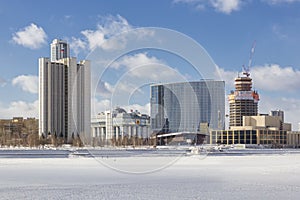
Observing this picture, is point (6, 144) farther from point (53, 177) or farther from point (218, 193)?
point (218, 193)

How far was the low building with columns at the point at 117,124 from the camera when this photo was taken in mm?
23938

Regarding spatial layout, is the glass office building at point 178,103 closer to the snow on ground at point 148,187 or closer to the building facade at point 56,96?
the snow on ground at point 148,187

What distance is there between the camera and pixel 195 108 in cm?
2508

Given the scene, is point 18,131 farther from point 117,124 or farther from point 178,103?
point 178,103


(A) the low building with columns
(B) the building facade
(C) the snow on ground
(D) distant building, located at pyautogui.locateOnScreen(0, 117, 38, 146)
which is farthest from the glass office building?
(D) distant building, located at pyautogui.locateOnScreen(0, 117, 38, 146)

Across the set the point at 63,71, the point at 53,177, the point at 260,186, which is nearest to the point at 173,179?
the point at 260,186

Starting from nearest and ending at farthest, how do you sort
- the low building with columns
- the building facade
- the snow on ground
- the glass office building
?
1. the snow on ground
2. the low building with columns
3. the glass office building
4. the building facade

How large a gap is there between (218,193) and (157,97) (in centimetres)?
569

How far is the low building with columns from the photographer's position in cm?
2394

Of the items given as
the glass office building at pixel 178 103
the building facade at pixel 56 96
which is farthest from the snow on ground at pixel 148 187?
the building facade at pixel 56 96

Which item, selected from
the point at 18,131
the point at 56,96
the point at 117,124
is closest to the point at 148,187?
Result: the point at 117,124

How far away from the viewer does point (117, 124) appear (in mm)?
24875

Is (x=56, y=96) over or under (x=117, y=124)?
over

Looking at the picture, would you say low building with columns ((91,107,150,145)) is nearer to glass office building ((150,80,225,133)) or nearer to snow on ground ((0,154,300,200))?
glass office building ((150,80,225,133))
